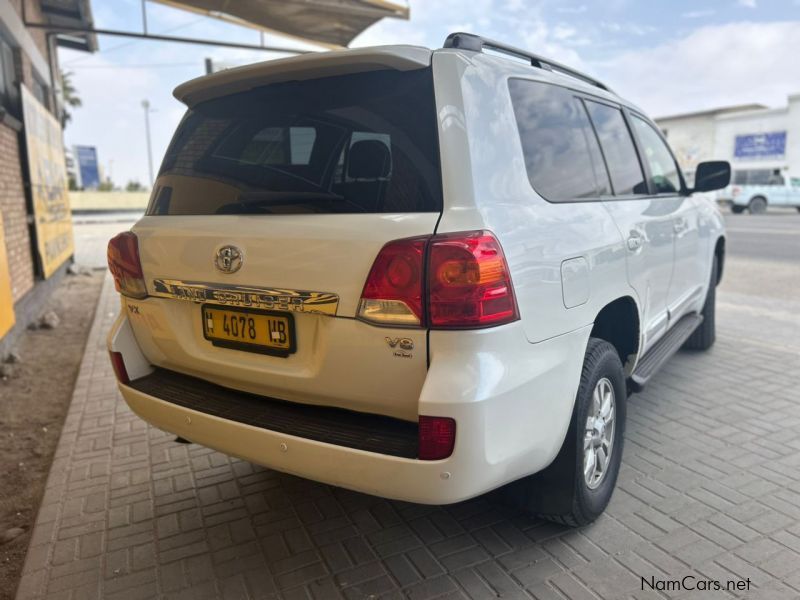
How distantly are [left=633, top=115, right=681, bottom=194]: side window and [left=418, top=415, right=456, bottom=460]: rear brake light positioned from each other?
2.66 metres

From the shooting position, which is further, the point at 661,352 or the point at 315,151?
the point at 661,352

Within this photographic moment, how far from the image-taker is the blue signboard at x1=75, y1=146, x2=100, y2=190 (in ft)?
138

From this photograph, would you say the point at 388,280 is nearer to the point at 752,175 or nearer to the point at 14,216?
the point at 14,216

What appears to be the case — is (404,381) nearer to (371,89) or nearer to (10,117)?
(371,89)

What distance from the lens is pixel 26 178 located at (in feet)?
24.2

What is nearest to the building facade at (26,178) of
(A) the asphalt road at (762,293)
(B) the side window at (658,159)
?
(B) the side window at (658,159)

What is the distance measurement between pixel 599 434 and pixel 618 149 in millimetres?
1634

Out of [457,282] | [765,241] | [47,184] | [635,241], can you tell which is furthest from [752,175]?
[457,282]

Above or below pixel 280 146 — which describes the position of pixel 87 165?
above

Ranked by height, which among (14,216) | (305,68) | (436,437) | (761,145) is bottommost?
(436,437)

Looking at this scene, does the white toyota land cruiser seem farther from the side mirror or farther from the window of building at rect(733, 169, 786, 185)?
the window of building at rect(733, 169, 786, 185)

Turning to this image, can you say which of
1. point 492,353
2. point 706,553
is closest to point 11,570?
point 492,353

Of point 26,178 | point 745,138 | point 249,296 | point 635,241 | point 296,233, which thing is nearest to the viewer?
point 296,233
